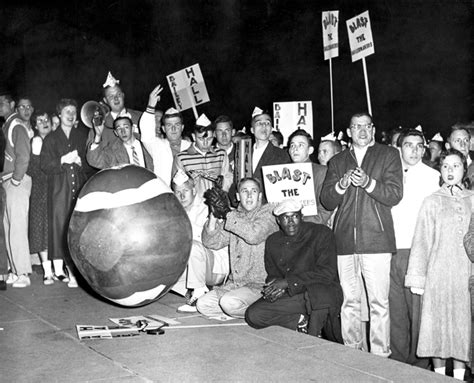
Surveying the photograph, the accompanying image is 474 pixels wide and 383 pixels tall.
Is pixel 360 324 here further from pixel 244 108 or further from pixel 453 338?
pixel 244 108

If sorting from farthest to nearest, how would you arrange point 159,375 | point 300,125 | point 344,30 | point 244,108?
1. point 244,108
2. point 344,30
3. point 300,125
4. point 159,375

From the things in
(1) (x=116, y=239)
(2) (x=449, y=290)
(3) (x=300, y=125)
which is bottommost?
(2) (x=449, y=290)

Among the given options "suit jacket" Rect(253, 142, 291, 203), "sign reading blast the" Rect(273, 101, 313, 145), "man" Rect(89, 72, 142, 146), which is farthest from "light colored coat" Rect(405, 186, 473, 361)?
"sign reading blast the" Rect(273, 101, 313, 145)

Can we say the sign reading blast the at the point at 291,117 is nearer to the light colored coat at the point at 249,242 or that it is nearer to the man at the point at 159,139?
the man at the point at 159,139

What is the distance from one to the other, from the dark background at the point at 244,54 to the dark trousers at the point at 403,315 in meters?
8.20

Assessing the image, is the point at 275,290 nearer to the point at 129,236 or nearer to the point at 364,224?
the point at 364,224

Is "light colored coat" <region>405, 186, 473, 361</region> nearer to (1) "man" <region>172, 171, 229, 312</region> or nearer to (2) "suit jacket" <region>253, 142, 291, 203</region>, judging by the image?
(2) "suit jacket" <region>253, 142, 291, 203</region>

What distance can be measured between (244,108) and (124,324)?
11551 millimetres

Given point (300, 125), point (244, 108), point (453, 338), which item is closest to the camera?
point (453, 338)

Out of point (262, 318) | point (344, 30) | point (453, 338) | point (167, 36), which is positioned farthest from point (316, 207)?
point (167, 36)

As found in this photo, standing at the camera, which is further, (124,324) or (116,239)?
(124,324)

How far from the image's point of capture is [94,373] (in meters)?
4.97

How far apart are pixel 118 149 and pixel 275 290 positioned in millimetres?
2969

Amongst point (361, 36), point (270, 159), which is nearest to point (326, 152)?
point (270, 159)
